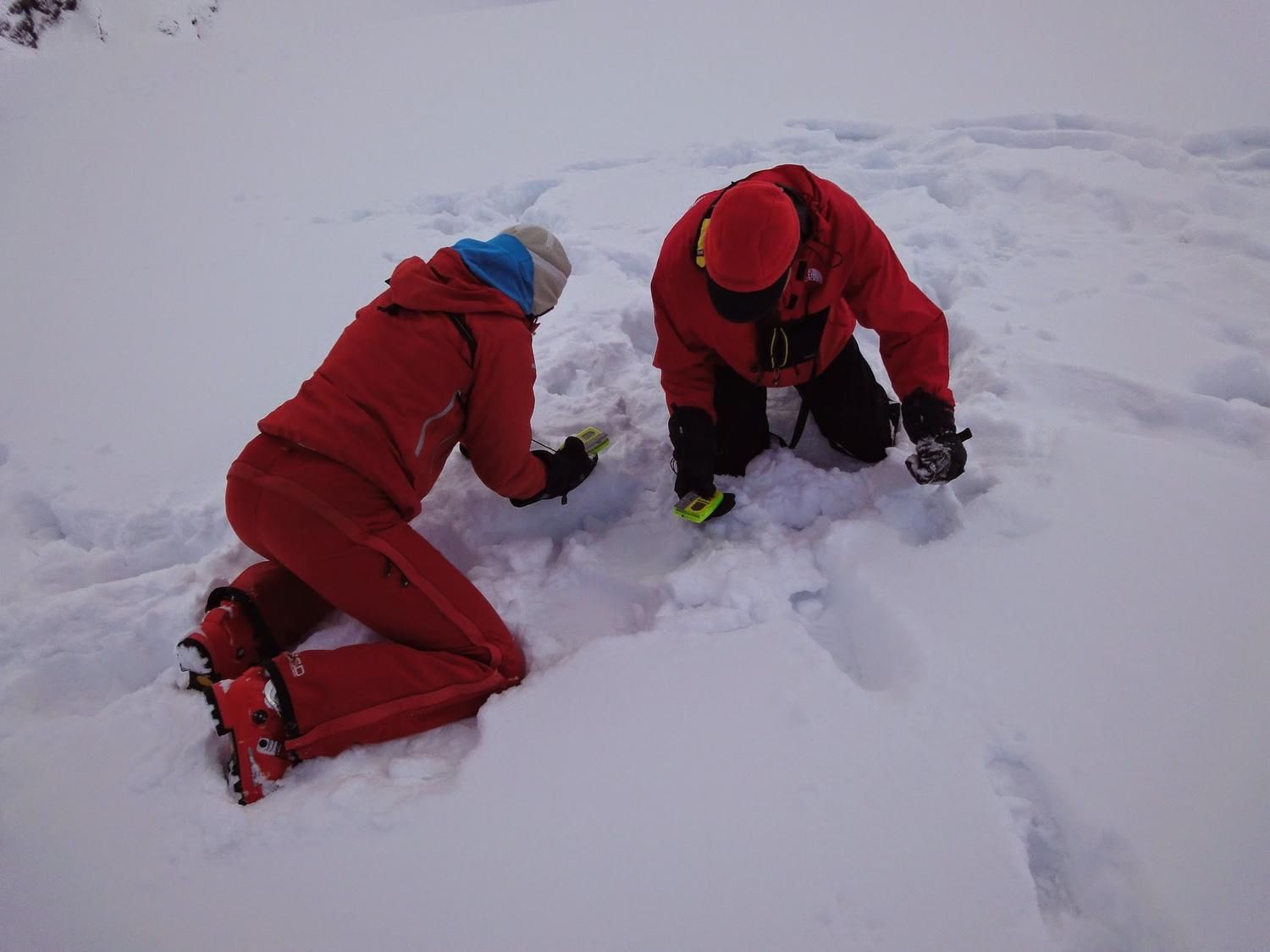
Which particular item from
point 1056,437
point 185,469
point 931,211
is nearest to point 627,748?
point 1056,437

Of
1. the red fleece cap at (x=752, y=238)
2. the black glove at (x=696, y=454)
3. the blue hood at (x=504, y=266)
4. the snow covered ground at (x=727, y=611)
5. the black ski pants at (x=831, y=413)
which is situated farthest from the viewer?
the black ski pants at (x=831, y=413)

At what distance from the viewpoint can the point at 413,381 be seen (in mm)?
1626

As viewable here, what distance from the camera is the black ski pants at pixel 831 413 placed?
2117 mm

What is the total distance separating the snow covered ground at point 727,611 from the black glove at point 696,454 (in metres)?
0.10

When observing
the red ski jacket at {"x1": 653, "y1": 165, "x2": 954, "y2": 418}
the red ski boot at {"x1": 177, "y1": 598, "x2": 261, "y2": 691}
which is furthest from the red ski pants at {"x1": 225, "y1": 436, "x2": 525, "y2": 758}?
the red ski jacket at {"x1": 653, "y1": 165, "x2": 954, "y2": 418}

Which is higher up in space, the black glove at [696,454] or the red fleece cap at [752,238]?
the red fleece cap at [752,238]

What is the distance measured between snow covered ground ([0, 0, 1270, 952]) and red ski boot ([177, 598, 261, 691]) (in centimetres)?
8

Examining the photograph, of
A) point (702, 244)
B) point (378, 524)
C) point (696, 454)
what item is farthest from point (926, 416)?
point (378, 524)

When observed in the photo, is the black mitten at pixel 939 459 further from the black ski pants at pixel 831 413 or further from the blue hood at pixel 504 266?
the blue hood at pixel 504 266

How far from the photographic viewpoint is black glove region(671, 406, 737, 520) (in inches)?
78.4

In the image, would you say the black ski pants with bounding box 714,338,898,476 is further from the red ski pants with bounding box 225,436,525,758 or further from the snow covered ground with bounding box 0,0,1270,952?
the red ski pants with bounding box 225,436,525,758

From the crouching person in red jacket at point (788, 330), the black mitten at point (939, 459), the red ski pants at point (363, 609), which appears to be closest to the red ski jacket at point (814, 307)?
the crouching person in red jacket at point (788, 330)

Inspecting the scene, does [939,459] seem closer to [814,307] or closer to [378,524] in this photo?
[814,307]

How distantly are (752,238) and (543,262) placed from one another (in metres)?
0.55
